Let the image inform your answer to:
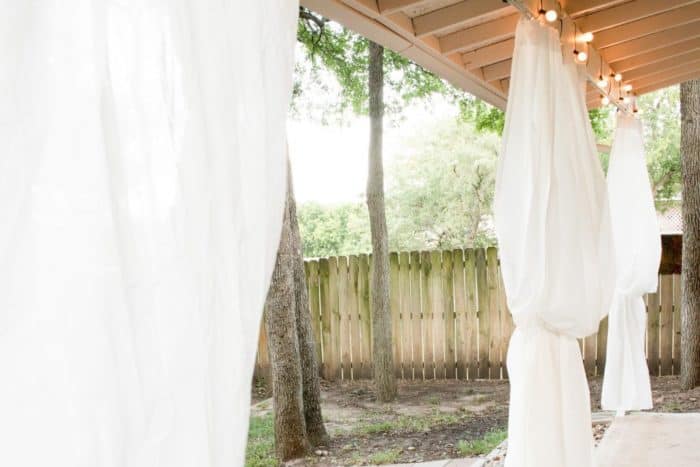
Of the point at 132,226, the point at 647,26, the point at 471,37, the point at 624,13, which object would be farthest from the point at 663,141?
the point at 132,226

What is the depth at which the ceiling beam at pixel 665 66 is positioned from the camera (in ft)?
14.1

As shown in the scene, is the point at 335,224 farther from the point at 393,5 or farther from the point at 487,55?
the point at 393,5

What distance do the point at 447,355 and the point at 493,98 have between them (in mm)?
3915

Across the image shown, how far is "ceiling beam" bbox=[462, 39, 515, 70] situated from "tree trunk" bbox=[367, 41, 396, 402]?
10.0ft

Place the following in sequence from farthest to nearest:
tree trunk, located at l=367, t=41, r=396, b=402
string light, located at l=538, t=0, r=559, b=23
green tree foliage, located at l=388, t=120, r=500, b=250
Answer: green tree foliage, located at l=388, t=120, r=500, b=250 → tree trunk, located at l=367, t=41, r=396, b=402 → string light, located at l=538, t=0, r=559, b=23

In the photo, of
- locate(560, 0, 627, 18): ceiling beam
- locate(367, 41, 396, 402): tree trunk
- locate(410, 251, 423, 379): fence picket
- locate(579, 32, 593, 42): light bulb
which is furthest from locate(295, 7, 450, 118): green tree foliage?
locate(560, 0, 627, 18): ceiling beam

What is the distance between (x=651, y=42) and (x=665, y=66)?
25.4 inches

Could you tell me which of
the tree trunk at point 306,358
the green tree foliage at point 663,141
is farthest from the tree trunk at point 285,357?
the green tree foliage at point 663,141

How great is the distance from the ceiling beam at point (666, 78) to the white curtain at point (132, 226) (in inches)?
173

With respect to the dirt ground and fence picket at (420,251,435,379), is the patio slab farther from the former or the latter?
fence picket at (420,251,435,379)

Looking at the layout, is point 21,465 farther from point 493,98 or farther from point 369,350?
point 369,350

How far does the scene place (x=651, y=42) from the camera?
12.6ft

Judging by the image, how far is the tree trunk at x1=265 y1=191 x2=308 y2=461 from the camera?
4.88 metres

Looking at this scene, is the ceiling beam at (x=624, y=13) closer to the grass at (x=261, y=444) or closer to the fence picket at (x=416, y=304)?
the grass at (x=261, y=444)
